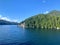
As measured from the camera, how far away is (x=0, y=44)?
81.0m

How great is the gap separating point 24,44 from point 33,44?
16.7 feet

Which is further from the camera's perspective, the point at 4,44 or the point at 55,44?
the point at 55,44

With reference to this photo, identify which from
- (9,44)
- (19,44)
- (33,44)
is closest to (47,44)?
(33,44)

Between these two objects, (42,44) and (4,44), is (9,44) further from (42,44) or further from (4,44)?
(42,44)

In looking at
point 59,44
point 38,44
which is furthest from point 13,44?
point 59,44

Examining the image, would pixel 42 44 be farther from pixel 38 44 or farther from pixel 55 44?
pixel 55 44

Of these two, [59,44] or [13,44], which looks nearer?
[13,44]

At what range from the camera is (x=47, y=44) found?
87.2 meters

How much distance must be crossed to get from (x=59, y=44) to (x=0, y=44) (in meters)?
34.2

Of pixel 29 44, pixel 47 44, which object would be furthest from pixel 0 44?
pixel 47 44

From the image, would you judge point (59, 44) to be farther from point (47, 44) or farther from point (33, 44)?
point (33, 44)

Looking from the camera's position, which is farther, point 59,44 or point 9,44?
point 59,44

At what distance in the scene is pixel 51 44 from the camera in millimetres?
87688

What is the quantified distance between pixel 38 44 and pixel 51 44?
25.9 ft
